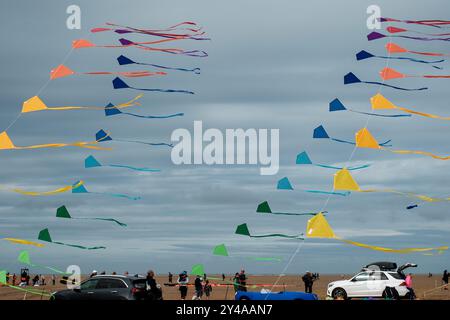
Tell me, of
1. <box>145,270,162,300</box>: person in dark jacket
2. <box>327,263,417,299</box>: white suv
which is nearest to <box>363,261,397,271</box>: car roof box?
<box>327,263,417,299</box>: white suv

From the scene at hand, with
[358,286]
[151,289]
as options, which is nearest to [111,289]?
[151,289]

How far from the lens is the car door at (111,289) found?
25.2 meters

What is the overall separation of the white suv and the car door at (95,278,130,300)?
14.5 m

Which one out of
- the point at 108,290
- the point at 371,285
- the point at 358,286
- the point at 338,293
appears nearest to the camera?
the point at 108,290

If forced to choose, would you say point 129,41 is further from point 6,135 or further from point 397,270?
point 397,270

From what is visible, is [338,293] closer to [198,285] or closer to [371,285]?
[371,285]

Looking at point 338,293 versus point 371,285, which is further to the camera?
point 338,293

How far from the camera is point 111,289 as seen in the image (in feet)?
83.5

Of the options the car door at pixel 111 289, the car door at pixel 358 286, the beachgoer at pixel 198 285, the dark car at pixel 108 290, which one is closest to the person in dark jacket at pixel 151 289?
the dark car at pixel 108 290

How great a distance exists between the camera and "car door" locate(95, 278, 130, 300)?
2522cm

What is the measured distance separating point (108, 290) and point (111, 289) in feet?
0.38

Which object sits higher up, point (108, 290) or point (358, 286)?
point (108, 290)
